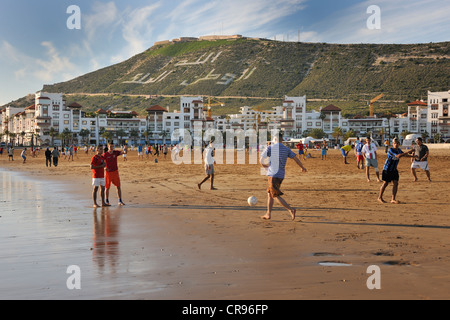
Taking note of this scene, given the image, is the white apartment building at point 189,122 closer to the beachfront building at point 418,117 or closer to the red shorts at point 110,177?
the beachfront building at point 418,117

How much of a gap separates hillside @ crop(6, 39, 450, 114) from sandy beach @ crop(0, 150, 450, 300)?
133 metres

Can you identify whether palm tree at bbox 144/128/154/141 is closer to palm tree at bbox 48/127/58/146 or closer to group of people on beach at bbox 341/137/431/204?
palm tree at bbox 48/127/58/146

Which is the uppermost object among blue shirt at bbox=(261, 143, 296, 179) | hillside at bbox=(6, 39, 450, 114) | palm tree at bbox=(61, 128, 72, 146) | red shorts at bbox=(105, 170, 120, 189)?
hillside at bbox=(6, 39, 450, 114)

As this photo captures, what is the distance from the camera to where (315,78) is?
15988 cm

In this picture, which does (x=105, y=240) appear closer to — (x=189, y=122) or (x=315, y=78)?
(x=189, y=122)

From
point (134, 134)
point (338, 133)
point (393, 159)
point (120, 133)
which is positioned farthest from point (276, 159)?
point (134, 134)

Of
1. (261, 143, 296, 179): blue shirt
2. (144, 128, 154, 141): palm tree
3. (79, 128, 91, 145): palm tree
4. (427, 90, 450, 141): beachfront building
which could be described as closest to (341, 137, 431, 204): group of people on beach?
(261, 143, 296, 179): blue shirt

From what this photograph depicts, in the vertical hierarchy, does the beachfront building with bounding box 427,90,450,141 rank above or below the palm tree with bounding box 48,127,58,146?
above

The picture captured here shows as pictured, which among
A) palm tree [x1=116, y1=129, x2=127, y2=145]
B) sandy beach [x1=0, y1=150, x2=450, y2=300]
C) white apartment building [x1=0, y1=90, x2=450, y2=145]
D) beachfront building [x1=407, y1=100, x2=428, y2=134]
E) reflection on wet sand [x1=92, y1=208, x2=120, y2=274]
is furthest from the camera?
palm tree [x1=116, y1=129, x2=127, y2=145]

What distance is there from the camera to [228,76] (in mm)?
182875

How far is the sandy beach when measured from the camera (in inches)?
197

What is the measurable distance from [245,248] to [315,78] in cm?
15833

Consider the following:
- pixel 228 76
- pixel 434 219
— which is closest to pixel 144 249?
pixel 434 219

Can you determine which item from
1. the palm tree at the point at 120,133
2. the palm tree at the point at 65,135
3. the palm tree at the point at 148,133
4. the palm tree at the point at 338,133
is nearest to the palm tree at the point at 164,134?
the palm tree at the point at 148,133
